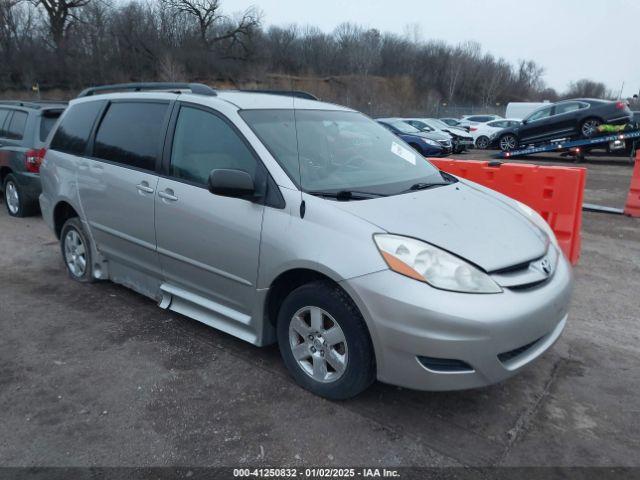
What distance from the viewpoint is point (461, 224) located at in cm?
291

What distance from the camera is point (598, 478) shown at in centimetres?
240

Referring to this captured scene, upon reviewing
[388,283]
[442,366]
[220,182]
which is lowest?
[442,366]

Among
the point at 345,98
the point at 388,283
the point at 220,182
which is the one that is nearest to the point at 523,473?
the point at 388,283

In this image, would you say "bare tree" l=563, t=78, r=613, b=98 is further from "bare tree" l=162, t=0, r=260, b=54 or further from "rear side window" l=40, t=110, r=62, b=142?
"rear side window" l=40, t=110, r=62, b=142

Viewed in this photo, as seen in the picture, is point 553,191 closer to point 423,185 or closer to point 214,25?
point 423,185

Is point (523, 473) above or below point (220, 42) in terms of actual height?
below

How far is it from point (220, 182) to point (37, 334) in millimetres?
2106

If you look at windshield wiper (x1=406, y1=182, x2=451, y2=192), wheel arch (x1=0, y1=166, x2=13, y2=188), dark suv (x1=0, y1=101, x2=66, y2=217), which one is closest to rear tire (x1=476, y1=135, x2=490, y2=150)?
dark suv (x1=0, y1=101, x2=66, y2=217)

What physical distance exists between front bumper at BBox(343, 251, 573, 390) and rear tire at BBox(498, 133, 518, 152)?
18.2m

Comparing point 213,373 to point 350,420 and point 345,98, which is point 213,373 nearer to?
point 350,420

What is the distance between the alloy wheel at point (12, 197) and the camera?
7.63 metres

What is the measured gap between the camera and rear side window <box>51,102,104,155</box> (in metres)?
4.62

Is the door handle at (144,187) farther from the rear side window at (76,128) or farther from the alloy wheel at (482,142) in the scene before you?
the alloy wheel at (482,142)

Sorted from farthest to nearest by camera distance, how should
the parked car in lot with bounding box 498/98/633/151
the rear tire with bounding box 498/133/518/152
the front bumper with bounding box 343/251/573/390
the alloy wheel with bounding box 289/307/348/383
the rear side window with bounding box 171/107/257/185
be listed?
the rear tire with bounding box 498/133/518/152
the parked car in lot with bounding box 498/98/633/151
the rear side window with bounding box 171/107/257/185
the alloy wheel with bounding box 289/307/348/383
the front bumper with bounding box 343/251/573/390
